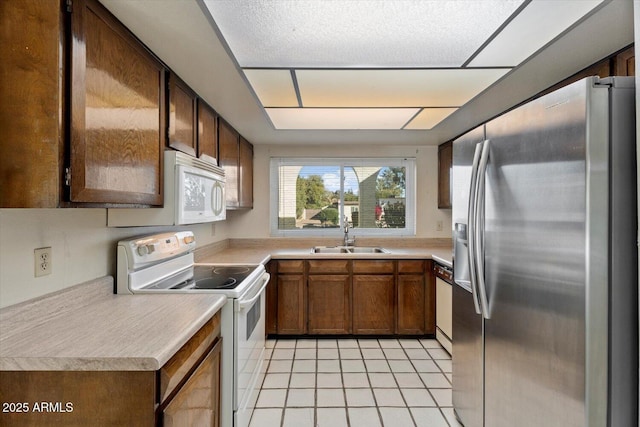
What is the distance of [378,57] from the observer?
1.64 m

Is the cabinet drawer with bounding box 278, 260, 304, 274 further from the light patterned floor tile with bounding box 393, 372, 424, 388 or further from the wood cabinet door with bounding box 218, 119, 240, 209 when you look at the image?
the light patterned floor tile with bounding box 393, 372, 424, 388

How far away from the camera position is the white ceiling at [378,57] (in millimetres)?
1283

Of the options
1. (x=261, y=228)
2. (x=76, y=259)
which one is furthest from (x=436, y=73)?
(x=261, y=228)

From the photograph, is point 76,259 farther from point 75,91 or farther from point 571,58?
point 571,58

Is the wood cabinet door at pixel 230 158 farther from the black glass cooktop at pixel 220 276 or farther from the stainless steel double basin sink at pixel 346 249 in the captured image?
the stainless steel double basin sink at pixel 346 249

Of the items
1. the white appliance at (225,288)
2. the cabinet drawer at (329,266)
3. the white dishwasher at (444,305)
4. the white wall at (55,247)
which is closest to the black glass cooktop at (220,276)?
the white appliance at (225,288)

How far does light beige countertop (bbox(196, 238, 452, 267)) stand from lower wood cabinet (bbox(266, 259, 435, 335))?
0.07 meters

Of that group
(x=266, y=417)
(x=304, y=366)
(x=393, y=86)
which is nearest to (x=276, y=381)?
(x=304, y=366)

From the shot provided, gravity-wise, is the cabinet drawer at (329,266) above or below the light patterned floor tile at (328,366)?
above

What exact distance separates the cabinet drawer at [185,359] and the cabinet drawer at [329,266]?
1.72m

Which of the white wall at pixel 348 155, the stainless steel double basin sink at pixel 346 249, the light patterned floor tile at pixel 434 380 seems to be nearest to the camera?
the light patterned floor tile at pixel 434 380

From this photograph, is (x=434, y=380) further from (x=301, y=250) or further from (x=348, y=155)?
(x=348, y=155)

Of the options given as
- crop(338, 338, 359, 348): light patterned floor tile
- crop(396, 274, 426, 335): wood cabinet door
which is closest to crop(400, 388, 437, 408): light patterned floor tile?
crop(338, 338, 359, 348): light patterned floor tile

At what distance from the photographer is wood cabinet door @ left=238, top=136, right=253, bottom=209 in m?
3.32
